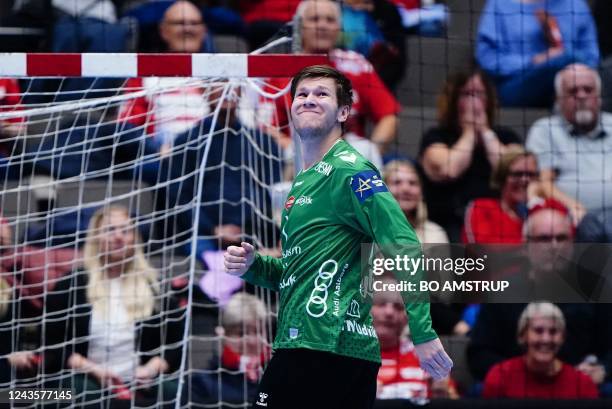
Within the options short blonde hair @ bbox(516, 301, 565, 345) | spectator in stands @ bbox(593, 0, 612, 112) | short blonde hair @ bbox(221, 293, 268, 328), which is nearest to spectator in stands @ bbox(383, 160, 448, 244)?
short blonde hair @ bbox(516, 301, 565, 345)

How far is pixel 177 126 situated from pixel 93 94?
0.53m

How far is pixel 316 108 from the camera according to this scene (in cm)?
389

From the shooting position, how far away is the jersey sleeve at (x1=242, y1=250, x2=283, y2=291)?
412cm

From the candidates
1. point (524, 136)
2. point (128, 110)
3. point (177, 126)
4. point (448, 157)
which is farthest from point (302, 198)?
point (524, 136)

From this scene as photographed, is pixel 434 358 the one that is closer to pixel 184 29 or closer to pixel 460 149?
pixel 460 149

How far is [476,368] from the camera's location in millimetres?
7117

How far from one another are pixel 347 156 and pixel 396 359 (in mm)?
3347

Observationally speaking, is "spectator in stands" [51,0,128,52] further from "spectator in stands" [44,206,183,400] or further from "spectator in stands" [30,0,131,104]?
"spectator in stands" [44,206,183,400]

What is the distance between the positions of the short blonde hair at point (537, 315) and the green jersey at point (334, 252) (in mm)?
3370

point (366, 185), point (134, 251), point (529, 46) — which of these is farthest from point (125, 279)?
point (529, 46)

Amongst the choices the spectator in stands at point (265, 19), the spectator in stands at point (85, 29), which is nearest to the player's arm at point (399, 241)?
the spectator in stands at point (85, 29)

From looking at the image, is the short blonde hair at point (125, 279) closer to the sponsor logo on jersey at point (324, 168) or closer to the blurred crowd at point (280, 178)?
the blurred crowd at point (280, 178)

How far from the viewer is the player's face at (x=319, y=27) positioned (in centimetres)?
778

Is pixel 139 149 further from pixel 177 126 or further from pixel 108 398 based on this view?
pixel 108 398
